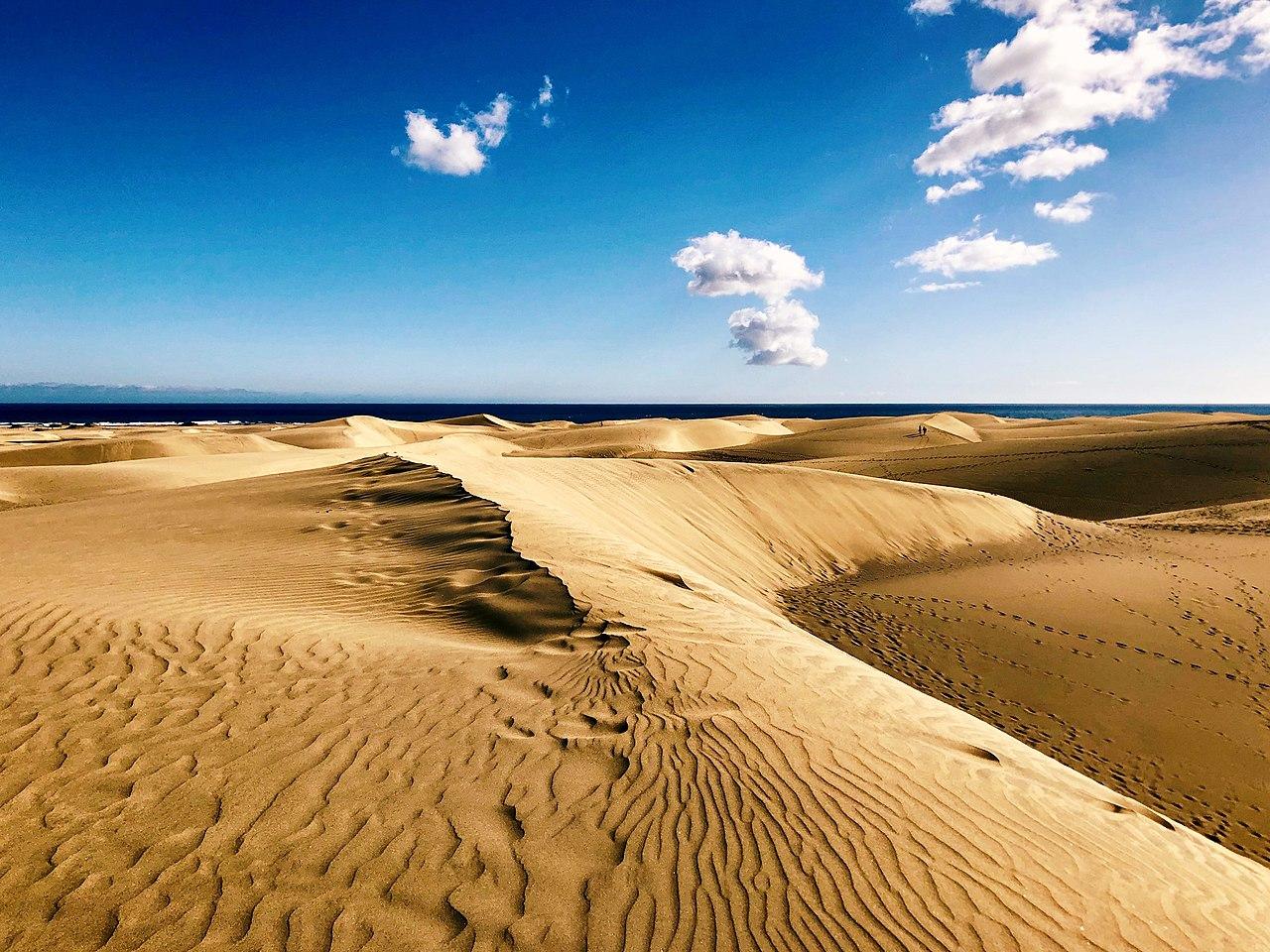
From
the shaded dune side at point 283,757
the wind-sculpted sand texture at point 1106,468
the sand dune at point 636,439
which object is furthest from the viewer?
the sand dune at point 636,439

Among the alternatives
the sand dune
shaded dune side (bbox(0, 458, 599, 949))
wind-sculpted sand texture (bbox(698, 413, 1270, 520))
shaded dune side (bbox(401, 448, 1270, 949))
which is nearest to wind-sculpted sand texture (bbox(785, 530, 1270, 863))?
shaded dune side (bbox(401, 448, 1270, 949))

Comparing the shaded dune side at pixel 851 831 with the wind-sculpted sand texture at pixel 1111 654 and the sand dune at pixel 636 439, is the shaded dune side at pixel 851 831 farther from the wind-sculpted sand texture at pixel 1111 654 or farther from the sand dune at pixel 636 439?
the sand dune at pixel 636 439

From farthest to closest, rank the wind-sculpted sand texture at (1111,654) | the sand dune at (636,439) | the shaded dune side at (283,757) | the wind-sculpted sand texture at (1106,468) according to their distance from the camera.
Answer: the sand dune at (636,439)
the wind-sculpted sand texture at (1106,468)
the wind-sculpted sand texture at (1111,654)
the shaded dune side at (283,757)

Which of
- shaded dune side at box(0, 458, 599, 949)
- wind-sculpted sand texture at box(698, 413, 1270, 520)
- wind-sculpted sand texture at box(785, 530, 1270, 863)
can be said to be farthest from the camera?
wind-sculpted sand texture at box(698, 413, 1270, 520)

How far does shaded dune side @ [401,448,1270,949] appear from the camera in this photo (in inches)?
101

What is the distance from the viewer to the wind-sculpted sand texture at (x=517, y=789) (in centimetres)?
253

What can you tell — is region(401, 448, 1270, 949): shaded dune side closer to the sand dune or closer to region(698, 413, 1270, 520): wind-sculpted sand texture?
region(698, 413, 1270, 520): wind-sculpted sand texture

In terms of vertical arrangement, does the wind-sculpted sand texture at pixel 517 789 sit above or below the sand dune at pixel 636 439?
above

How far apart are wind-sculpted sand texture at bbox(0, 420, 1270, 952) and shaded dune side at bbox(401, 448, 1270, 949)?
0.06 ft

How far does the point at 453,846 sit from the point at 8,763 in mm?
2699

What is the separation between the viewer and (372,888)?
2.60m

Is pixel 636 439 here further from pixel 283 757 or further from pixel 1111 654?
pixel 283 757

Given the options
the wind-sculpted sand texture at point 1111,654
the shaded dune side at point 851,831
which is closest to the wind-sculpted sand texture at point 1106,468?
the wind-sculpted sand texture at point 1111,654

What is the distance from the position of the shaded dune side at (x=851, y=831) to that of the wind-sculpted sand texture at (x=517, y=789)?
2 centimetres
